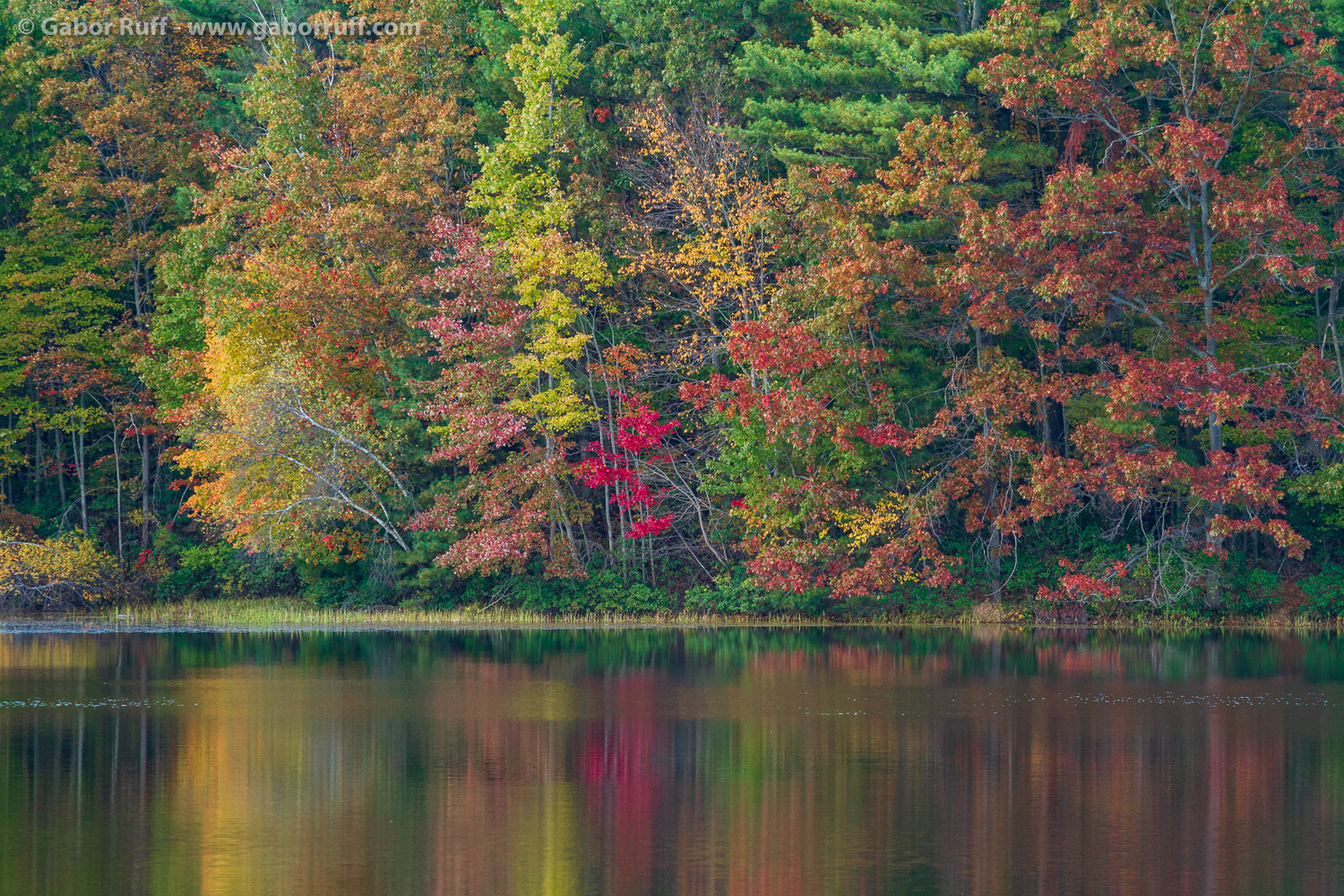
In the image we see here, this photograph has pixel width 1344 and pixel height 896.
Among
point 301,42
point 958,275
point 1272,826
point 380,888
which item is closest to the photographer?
point 380,888

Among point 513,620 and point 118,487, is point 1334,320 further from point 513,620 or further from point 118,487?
point 118,487

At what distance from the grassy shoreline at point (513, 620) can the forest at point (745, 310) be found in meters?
0.40

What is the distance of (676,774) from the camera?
16.0 metres

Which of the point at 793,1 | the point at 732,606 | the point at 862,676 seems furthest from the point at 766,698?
the point at 793,1

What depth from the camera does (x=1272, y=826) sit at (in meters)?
13.3

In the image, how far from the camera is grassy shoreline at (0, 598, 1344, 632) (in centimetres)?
3362

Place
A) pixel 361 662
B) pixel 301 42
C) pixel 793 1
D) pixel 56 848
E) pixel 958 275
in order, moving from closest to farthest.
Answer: pixel 56 848, pixel 361 662, pixel 958 275, pixel 793 1, pixel 301 42

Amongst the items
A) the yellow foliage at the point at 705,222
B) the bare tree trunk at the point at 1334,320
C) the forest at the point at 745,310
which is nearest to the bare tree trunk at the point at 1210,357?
the forest at the point at 745,310

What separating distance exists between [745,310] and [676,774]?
68.1ft

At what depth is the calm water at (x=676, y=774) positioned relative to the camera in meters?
11.8

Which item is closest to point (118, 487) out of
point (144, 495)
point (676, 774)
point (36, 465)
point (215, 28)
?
point (144, 495)

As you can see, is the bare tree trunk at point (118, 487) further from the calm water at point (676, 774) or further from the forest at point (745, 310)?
the calm water at point (676, 774)

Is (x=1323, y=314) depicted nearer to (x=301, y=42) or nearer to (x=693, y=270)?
(x=693, y=270)

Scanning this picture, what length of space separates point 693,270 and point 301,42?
14331 mm
